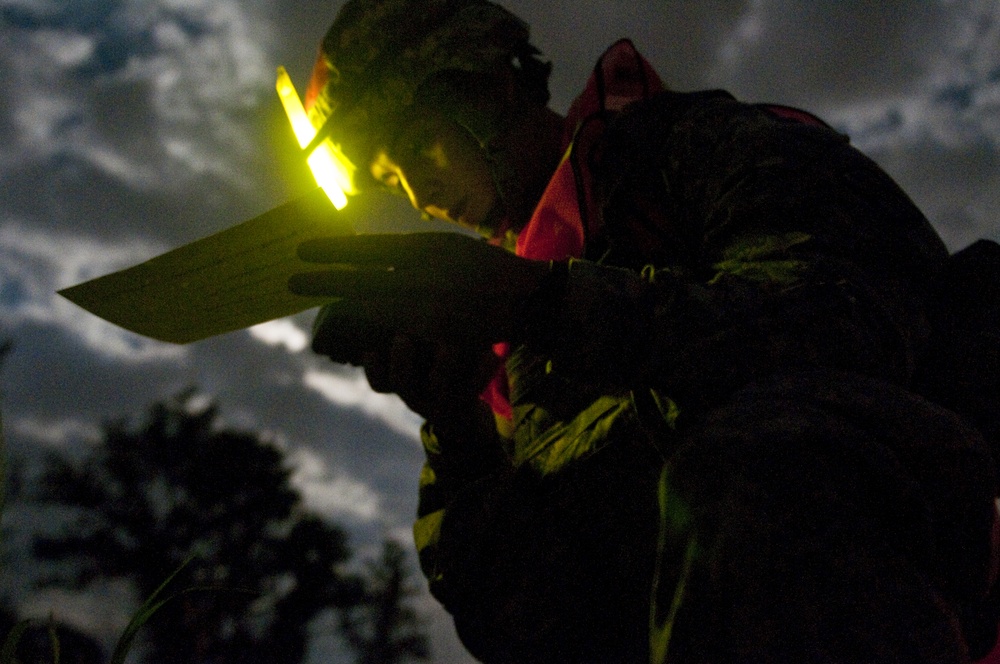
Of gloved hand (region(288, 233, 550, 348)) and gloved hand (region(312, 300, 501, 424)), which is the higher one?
gloved hand (region(312, 300, 501, 424))

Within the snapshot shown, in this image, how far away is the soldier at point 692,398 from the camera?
0.37 meters

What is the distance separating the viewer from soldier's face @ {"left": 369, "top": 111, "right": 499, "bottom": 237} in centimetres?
159

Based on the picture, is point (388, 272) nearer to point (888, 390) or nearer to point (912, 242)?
point (888, 390)

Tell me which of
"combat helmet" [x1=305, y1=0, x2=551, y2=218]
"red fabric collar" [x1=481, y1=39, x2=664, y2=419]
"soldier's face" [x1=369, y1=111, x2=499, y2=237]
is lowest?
"red fabric collar" [x1=481, y1=39, x2=664, y2=419]

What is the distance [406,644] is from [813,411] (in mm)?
21579

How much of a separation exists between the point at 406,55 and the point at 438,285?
4.53ft

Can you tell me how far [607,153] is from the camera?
0.91 metres

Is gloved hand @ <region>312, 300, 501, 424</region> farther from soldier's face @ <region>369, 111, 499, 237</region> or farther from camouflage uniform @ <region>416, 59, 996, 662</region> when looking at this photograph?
soldier's face @ <region>369, 111, 499, 237</region>

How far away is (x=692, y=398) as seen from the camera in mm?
504

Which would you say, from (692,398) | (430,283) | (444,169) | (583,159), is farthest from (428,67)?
(692,398)

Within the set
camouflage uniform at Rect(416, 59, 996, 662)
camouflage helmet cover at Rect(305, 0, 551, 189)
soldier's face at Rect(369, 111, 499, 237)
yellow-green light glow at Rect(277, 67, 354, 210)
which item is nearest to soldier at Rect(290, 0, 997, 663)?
camouflage uniform at Rect(416, 59, 996, 662)

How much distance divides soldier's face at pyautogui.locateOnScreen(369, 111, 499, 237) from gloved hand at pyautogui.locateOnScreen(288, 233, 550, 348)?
1.06 meters

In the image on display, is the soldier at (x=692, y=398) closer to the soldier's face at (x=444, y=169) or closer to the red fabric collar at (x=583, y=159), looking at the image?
the red fabric collar at (x=583, y=159)

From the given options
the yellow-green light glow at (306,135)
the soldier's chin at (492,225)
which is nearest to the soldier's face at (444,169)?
the soldier's chin at (492,225)
